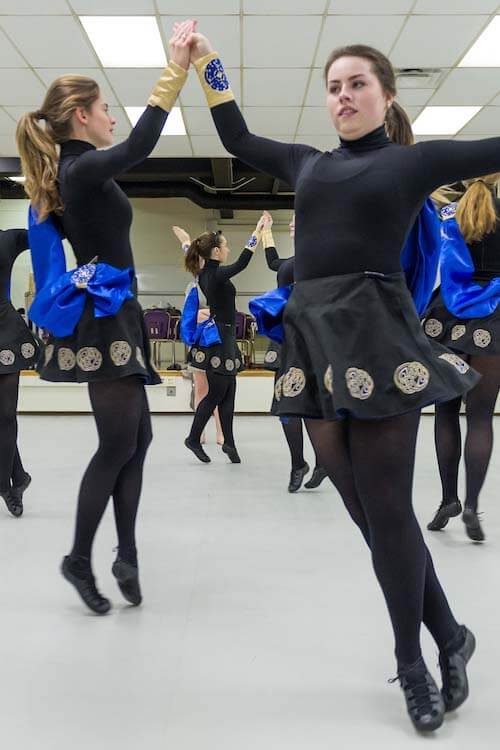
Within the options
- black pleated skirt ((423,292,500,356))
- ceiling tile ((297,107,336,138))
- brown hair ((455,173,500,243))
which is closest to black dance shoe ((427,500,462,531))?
black pleated skirt ((423,292,500,356))

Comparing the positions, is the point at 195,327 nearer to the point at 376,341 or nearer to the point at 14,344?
the point at 14,344

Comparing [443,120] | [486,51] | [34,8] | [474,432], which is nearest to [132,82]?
[34,8]

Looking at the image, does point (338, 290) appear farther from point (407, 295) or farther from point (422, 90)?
point (422, 90)

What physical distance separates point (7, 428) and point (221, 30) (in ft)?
11.5

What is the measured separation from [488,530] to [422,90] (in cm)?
470

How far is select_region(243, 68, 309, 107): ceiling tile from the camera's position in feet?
18.5

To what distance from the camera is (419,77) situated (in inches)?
226

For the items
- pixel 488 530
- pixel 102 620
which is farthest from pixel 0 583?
pixel 488 530

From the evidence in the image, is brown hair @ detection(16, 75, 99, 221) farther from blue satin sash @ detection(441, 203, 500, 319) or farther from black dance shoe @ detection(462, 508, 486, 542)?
black dance shoe @ detection(462, 508, 486, 542)

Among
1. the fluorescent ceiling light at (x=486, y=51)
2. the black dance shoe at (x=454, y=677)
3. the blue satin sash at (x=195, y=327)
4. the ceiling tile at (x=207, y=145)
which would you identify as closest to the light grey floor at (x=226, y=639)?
the black dance shoe at (x=454, y=677)

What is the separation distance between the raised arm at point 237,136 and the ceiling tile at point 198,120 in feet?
17.2

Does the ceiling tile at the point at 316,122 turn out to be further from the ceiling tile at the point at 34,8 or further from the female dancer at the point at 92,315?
the female dancer at the point at 92,315

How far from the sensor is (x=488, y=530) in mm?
2672

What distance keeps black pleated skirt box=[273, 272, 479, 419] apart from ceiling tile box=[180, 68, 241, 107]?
4923 mm
